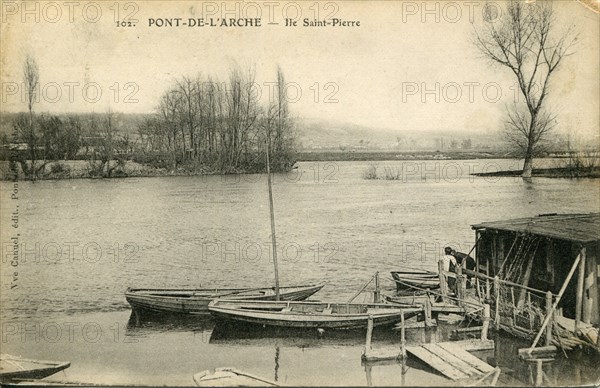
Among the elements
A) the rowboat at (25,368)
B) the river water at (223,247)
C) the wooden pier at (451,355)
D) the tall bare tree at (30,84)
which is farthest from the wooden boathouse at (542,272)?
the tall bare tree at (30,84)

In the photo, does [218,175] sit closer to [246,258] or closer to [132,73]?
[246,258]

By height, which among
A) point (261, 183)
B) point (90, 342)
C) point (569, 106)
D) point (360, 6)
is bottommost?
point (90, 342)

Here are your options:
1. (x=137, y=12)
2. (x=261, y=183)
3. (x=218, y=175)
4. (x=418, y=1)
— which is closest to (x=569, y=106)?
(x=418, y=1)

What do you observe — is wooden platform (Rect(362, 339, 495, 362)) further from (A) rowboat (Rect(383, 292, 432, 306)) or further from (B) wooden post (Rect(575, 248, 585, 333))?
A: (A) rowboat (Rect(383, 292, 432, 306))

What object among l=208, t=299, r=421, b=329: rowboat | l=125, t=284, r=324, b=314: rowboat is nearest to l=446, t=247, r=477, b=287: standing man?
l=208, t=299, r=421, b=329: rowboat

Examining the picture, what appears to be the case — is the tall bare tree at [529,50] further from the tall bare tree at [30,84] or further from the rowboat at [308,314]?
the tall bare tree at [30,84]
